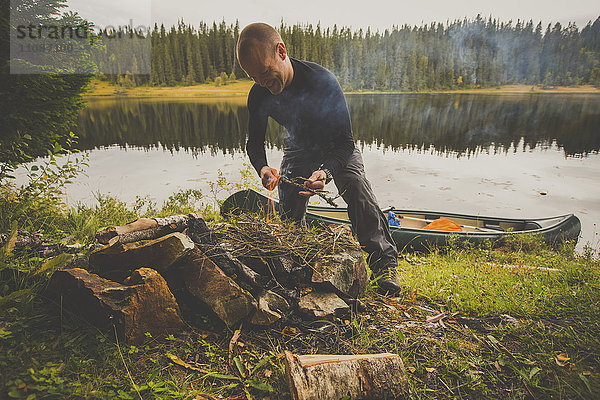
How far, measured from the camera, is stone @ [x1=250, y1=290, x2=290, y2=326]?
7.17 feet

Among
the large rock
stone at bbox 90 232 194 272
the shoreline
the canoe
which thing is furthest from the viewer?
the shoreline

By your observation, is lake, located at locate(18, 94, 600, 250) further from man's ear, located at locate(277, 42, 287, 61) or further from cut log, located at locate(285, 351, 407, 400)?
cut log, located at locate(285, 351, 407, 400)

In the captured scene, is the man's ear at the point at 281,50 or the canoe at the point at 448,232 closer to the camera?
the man's ear at the point at 281,50

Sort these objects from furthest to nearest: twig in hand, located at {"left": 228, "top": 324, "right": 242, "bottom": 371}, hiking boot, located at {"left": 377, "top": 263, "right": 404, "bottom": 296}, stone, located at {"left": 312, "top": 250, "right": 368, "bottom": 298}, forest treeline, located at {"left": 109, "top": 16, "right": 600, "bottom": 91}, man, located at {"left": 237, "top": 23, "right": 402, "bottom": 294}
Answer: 1. forest treeline, located at {"left": 109, "top": 16, "right": 600, "bottom": 91}
2. hiking boot, located at {"left": 377, "top": 263, "right": 404, "bottom": 296}
3. man, located at {"left": 237, "top": 23, "right": 402, "bottom": 294}
4. stone, located at {"left": 312, "top": 250, "right": 368, "bottom": 298}
5. twig in hand, located at {"left": 228, "top": 324, "right": 242, "bottom": 371}

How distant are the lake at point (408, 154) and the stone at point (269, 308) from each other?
8.01 feet

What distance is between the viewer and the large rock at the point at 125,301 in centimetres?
181

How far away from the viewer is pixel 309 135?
10.8ft

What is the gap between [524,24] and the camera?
59.8ft

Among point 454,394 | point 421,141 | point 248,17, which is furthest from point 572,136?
point 454,394

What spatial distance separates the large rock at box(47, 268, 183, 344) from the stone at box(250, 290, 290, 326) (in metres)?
0.52

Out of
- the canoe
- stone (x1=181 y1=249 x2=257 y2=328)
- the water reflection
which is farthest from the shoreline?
stone (x1=181 y1=249 x2=257 y2=328)

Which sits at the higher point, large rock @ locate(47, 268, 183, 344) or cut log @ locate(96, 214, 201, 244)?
cut log @ locate(96, 214, 201, 244)

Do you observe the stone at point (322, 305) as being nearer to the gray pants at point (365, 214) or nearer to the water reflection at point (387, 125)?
the gray pants at point (365, 214)

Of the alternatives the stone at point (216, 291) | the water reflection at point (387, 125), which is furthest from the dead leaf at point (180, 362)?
the water reflection at point (387, 125)
